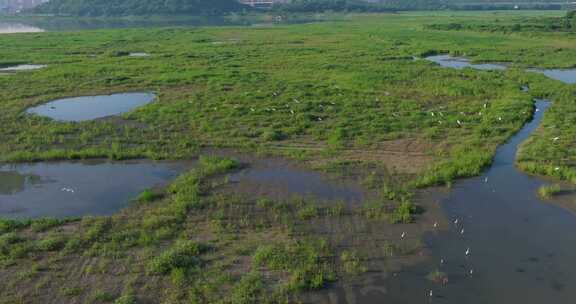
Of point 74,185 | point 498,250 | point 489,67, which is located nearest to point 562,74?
point 489,67

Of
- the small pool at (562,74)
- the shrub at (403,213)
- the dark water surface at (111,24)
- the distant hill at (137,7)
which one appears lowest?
the shrub at (403,213)

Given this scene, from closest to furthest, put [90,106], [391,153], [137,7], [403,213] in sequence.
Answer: [403,213], [391,153], [90,106], [137,7]

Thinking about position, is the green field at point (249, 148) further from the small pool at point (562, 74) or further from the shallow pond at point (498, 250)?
the small pool at point (562, 74)

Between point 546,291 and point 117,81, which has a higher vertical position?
point 117,81

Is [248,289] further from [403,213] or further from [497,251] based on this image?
[497,251]

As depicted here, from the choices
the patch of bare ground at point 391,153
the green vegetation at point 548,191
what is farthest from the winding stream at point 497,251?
the patch of bare ground at point 391,153

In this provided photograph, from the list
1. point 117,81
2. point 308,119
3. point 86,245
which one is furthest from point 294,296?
point 117,81

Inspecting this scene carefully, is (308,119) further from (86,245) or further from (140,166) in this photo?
(86,245)
